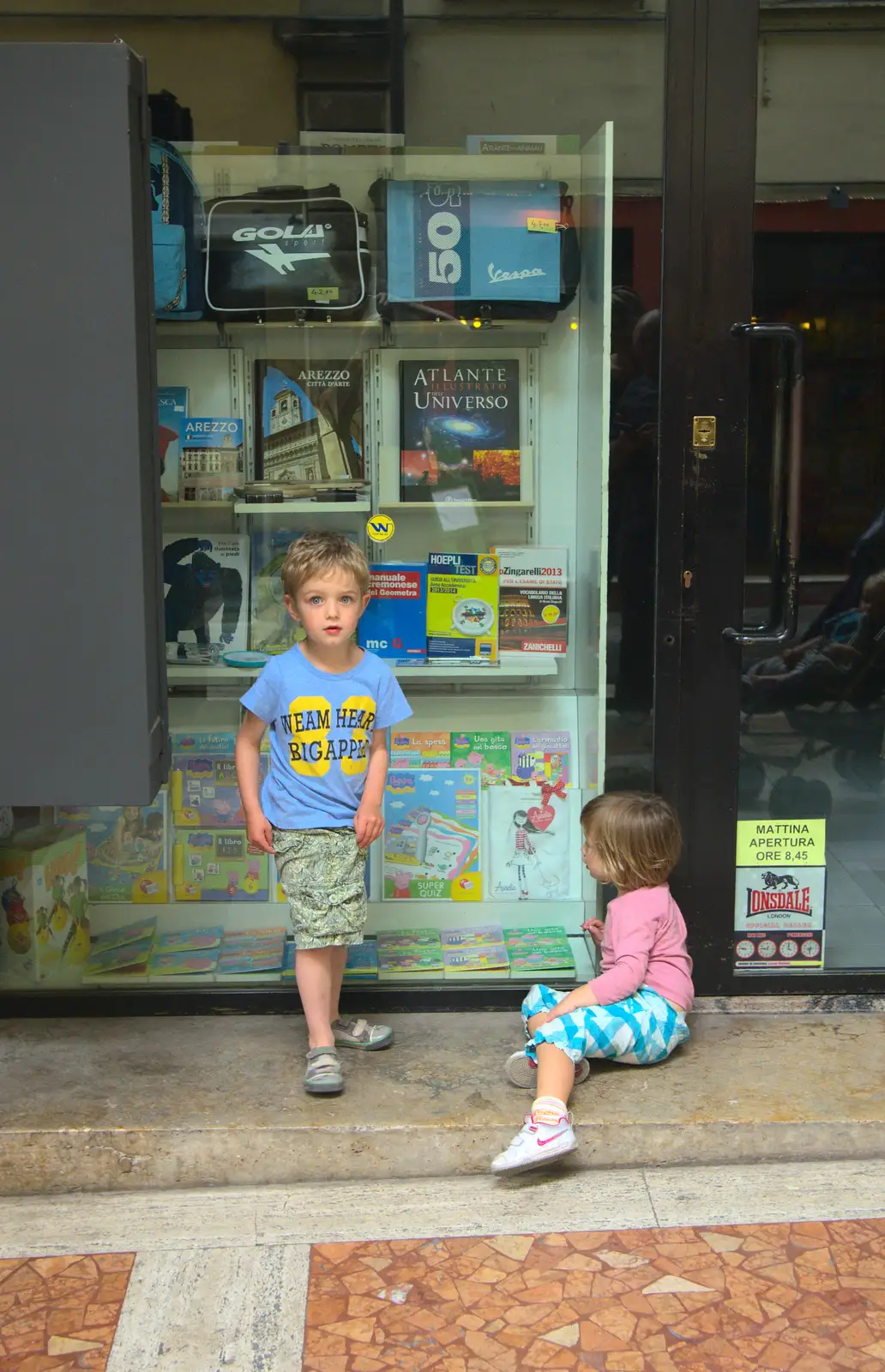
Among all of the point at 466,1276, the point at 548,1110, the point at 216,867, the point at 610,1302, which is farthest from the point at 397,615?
the point at 610,1302

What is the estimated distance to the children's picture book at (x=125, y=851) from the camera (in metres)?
3.84

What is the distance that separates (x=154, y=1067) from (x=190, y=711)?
0.98m

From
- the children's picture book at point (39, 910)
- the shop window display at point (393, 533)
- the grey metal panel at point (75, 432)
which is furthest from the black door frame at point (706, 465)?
the children's picture book at point (39, 910)

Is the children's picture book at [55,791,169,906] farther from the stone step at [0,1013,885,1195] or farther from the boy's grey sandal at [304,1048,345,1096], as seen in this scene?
the boy's grey sandal at [304,1048,345,1096]

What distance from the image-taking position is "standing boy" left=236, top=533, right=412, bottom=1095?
321 centimetres

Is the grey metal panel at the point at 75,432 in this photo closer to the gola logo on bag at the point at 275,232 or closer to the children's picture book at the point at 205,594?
the gola logo on bag at the point at 275,232

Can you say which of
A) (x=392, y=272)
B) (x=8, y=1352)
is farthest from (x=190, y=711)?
(x=8, y=1352)

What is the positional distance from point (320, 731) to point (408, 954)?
0.87 meters

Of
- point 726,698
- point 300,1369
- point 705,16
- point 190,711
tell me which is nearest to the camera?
point 300,1369

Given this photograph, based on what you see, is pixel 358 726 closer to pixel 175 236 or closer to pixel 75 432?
pixel 75 432

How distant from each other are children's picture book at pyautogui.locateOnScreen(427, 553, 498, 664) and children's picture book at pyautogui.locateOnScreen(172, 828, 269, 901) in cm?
78

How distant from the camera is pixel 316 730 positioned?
3221 millimetres

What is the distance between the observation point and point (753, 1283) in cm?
262

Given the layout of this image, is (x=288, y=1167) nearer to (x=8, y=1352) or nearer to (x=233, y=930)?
(x=8, y=1352)
